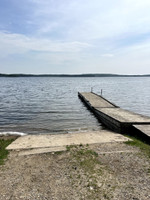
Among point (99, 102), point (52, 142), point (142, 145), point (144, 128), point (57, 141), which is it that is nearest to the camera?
point (142, 145)

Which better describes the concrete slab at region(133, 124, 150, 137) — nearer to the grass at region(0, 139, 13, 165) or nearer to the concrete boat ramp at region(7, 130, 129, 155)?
the concrete boat ramp at region(7, 130, 129, 155)

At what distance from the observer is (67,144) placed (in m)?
8.02

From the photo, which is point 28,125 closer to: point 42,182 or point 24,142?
point 24,142

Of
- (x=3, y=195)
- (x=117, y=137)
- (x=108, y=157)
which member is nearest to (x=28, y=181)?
(x=3, y=195)

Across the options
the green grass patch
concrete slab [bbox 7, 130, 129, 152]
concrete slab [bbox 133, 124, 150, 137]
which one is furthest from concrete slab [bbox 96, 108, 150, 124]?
the green grass patch

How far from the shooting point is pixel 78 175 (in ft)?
17.1

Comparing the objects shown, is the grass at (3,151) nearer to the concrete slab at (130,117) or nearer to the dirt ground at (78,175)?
the dirt ground at (78,175)

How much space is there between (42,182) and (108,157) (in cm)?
263

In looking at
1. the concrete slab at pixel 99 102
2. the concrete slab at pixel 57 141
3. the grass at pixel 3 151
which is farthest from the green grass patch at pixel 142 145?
the concrete slab at pixel 99 102

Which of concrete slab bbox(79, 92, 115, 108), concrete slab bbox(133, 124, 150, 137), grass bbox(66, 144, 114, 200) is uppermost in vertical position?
concrete slab bbox(133, 124, 150, 137)

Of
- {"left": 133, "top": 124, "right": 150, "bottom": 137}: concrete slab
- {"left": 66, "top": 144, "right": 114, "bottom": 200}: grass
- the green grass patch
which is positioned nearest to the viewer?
{"left": 66, "top": 144, "right": 114, "bottom": 200}: grass

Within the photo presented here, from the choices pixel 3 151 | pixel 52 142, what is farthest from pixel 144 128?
pixel 3 151

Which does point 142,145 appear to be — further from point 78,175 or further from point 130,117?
point 130,117

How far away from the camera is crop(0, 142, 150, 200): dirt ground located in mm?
4348
